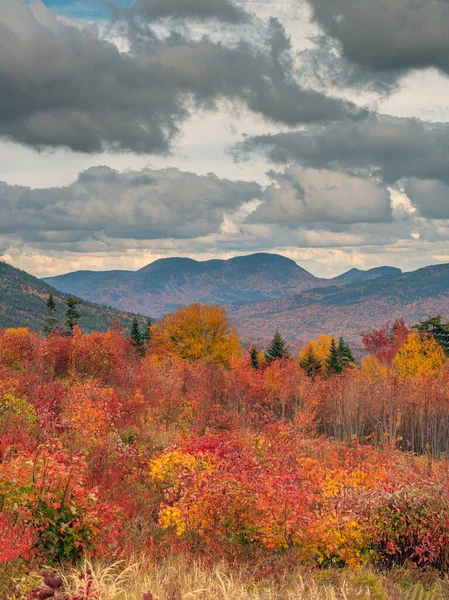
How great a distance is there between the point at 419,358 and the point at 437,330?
13.8 m

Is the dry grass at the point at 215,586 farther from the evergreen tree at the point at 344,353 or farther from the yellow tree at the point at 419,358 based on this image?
the evergreen tree at the point at 344,353

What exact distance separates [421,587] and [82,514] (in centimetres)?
672

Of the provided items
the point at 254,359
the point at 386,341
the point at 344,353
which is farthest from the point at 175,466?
the point at 386,341

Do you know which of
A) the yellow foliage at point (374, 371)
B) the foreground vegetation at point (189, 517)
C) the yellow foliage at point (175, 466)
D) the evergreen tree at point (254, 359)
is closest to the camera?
the foreground vegetation at point (189, 517)

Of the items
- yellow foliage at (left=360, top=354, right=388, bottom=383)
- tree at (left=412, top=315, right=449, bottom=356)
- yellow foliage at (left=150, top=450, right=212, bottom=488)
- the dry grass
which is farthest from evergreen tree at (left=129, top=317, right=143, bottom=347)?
the dry grass

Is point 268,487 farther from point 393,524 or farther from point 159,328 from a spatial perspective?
point 159,328

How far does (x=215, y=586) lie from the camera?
7.96 m

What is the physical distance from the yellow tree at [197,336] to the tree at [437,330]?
87.7ft

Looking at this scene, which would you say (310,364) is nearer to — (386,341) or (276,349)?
(276,349)

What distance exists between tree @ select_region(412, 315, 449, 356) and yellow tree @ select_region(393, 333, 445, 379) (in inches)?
110

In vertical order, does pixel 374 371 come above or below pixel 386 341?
below

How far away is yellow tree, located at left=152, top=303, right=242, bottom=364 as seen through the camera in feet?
220

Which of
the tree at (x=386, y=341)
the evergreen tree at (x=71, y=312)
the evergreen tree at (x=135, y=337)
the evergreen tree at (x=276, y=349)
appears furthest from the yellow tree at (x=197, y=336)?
the tree at (x=386, y=341)

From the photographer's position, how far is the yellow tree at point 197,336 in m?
66.9
